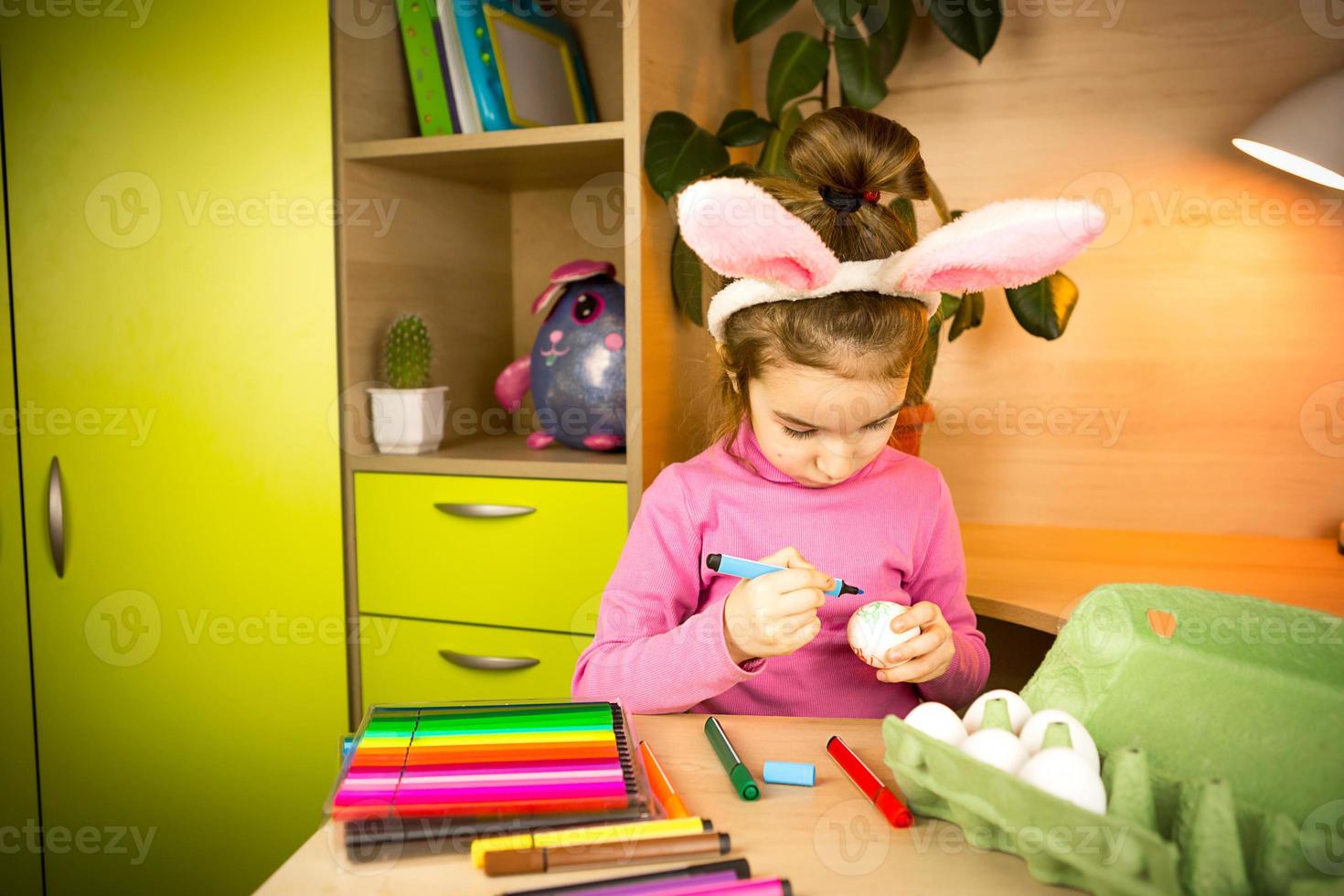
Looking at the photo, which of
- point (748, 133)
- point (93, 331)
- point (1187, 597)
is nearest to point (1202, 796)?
point (1187, 597)

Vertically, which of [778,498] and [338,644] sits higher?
[778,498]

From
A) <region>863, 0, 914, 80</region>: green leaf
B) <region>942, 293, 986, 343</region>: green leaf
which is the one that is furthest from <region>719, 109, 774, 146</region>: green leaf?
<region>942, 293, 986, 343</region>: green leaf

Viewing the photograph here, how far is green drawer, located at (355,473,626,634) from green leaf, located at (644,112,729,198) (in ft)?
1.45

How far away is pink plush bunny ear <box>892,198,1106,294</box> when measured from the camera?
810mm

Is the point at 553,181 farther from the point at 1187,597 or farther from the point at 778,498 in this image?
the point at 1187,597

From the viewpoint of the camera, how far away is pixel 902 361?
3.36 feet

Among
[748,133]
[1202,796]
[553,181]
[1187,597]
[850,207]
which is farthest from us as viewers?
[553,181]

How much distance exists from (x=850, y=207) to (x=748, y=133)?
1.99 ft
